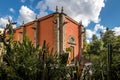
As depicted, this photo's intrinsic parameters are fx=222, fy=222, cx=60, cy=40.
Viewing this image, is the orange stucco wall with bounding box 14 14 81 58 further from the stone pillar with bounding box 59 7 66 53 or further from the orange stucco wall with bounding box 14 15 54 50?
the stone pillar with bounding box 59 7 66 53

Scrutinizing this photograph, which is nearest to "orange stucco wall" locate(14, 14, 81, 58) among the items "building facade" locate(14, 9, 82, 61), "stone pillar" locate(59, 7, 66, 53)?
"building facade" locate(14, 9, 82, 61)

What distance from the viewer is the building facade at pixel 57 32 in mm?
31500

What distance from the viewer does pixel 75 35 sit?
114 ft

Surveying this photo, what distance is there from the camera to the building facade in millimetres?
31500

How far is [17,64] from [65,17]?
22466mm

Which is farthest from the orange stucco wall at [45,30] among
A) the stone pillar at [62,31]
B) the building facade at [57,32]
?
the stone pillar at [62,31]

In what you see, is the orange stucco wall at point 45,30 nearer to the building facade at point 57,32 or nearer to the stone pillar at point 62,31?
the building facade at point 57,32

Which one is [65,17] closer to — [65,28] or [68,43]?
[65,28]

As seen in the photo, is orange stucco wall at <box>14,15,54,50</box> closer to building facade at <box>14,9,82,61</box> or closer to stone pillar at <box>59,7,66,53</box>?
building facade at <box>14,9,82,61</box>

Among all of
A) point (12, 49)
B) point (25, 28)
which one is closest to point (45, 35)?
point (25, 28)

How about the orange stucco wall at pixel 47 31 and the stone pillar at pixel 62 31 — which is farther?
the orange stucco wall at pixel 47 31

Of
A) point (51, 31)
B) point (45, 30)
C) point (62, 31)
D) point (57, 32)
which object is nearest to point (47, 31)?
point (45, 30)

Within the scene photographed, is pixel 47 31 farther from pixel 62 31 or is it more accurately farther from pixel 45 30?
pixel 62 31

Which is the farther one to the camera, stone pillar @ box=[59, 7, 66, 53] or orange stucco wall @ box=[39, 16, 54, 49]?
orange stucco wall @ box=[39, 16, 54, 49]
